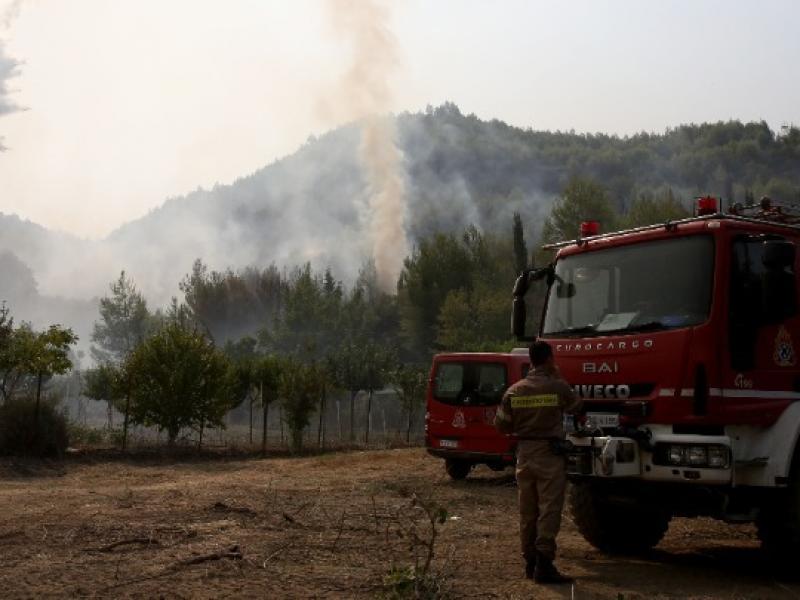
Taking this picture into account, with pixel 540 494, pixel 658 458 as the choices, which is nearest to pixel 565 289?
pixel 658 458

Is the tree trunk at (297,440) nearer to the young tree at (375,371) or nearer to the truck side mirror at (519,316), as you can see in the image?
the young tree at (375,371)

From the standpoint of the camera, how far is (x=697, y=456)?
7.04 meters

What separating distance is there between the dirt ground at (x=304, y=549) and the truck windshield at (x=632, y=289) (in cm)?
218

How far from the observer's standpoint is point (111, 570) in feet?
23.8

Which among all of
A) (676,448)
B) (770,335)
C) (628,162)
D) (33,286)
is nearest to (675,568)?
(676,448)

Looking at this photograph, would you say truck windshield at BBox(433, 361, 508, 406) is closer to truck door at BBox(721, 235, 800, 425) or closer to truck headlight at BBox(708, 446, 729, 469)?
truck door at BBox(721, 235, 800, 425)

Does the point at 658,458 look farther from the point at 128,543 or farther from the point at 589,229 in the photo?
the point at 128,543

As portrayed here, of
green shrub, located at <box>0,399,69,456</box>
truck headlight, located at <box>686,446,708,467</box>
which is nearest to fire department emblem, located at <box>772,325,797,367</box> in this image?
truck headlight, located at <box>686,446,708,467</box>

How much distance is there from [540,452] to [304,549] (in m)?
2.51

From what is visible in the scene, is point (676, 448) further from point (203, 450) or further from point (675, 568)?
point (203, 450)

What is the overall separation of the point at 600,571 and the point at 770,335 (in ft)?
8.32

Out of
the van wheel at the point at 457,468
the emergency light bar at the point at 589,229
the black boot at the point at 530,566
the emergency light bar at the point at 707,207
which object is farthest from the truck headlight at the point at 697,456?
the van wheel at the point at 457,468

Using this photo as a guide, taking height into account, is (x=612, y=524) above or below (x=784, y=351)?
below

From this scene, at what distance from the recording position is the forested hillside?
450 feet
